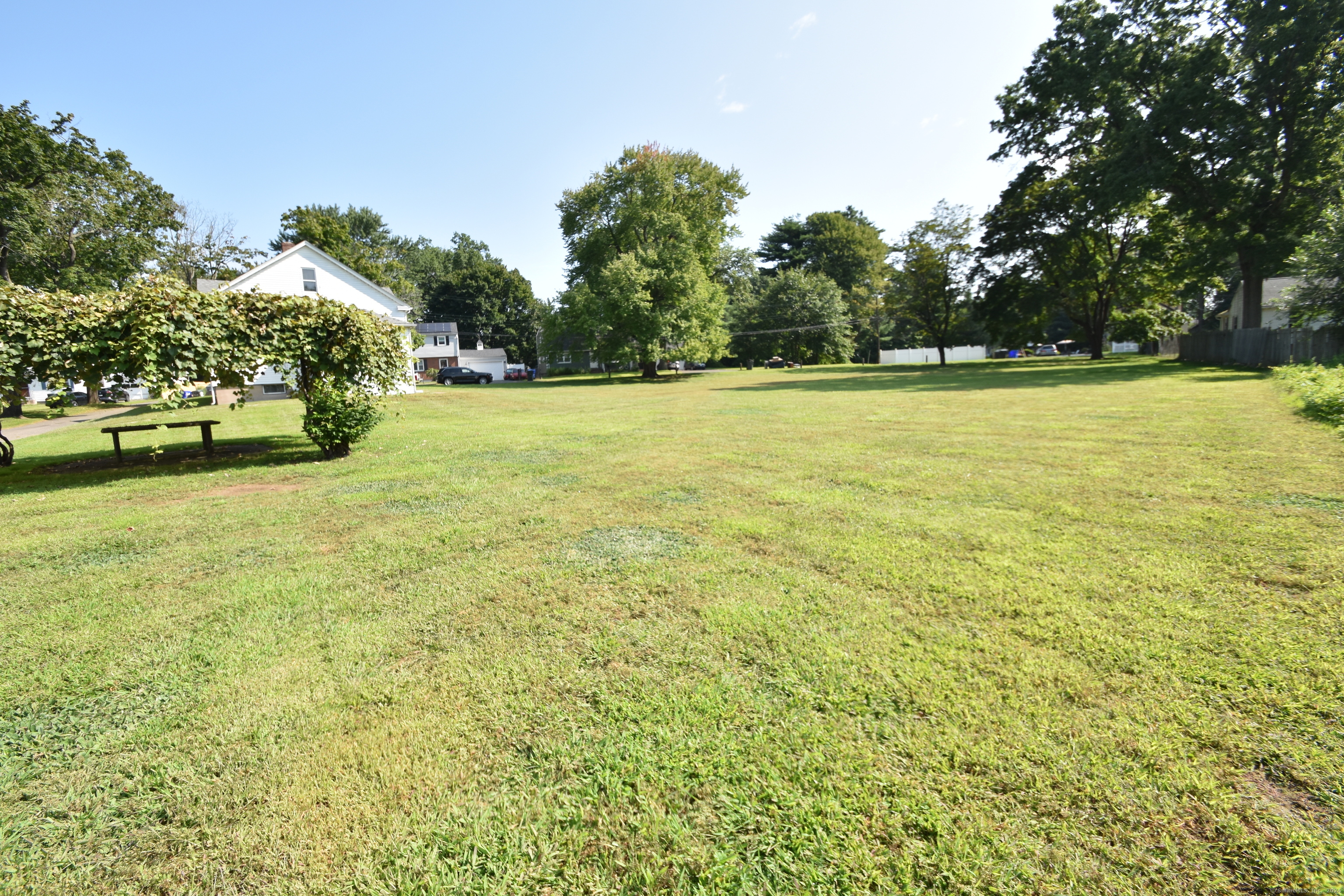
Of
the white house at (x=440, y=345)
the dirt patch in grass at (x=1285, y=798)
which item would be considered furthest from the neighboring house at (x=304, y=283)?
the dirt patch in grass at (x=1285, y=798)

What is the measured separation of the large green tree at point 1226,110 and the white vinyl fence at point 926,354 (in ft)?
123

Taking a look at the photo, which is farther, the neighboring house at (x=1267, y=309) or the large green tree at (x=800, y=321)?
the large green tree at (x=800, y=321)

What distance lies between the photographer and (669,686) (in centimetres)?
275

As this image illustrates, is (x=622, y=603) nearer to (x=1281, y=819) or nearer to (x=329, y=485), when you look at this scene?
(x=1281, y=819)

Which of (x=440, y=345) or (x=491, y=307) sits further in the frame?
(x=491, y=307)

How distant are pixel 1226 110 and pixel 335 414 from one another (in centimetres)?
3423

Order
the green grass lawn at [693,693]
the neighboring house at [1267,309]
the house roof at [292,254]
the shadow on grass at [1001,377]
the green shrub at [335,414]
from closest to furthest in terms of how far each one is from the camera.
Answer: the green grass lawn at [693,693]
the green shrub at [335,414]
the shadow on grass at [1001,377]
the house roof at [292,254]
the neighboring house at [1267,309]

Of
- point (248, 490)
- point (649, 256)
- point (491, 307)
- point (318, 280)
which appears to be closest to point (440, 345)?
point (491, 307)

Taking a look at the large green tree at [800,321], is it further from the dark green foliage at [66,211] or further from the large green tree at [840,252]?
the dark green foliage at [66,211]

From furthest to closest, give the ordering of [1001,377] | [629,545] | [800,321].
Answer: [800,321], [1001,377], [629,545]

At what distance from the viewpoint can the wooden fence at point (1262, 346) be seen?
18.0 m

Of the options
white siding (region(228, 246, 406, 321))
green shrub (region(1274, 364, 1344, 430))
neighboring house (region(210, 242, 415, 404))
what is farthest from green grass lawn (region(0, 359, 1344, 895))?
white siding (region(228, 246, 406, 321))

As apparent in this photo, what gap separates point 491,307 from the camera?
70.2 metres

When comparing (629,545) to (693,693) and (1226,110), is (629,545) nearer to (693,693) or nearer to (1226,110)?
(693,693)
